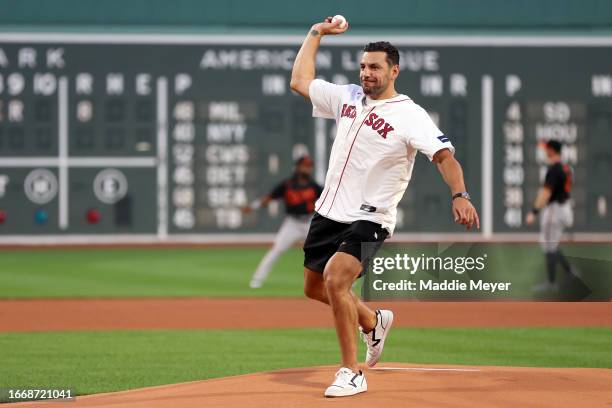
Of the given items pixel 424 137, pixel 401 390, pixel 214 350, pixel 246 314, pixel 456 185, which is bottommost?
pixel 246 314

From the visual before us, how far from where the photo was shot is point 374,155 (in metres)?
6.24

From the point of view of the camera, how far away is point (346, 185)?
250 inches

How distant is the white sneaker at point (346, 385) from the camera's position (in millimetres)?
5957

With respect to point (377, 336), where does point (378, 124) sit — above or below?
above

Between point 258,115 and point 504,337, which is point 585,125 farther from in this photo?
point 504,337

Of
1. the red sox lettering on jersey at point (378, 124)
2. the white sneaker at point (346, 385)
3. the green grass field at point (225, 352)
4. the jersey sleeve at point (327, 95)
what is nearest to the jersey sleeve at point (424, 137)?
the red sox lettering on jersey at point (378, 124)

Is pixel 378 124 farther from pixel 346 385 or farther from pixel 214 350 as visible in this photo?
pixel 214 350

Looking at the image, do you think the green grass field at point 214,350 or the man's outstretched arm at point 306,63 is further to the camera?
the green grass field at point 214,350

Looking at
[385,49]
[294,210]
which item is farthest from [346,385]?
[294,210]

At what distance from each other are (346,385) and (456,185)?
4.01 ft

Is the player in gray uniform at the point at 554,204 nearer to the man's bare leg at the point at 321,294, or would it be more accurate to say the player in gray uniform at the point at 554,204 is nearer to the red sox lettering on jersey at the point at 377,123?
the man's bare leg at the point at 321,294

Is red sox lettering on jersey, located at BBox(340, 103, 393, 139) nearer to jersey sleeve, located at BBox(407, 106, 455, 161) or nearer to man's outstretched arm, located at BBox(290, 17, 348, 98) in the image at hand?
jersey sleeve, located at BBox(407, 106, 455, 161)

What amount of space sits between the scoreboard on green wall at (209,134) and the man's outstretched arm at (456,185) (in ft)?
45.0

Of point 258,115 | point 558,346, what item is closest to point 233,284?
point 258,115
